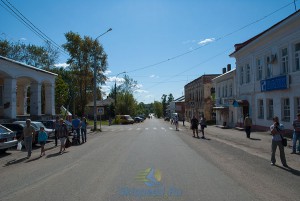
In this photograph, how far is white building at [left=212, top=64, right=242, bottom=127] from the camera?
40.1m

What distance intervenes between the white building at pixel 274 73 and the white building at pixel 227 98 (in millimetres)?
4893

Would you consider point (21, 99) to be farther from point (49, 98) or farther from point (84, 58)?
point (84, 58)

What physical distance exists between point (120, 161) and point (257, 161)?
5119 mm

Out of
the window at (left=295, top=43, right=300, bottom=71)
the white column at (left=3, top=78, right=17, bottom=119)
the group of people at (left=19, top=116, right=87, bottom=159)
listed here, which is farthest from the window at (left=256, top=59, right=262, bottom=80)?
the white column at (left=3, top=78, right=17, bottom=119)

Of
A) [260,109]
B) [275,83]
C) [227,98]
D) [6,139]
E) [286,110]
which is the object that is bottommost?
[6,139]

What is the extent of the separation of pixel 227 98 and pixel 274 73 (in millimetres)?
16293

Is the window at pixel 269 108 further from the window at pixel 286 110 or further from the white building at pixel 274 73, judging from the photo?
the window at pixel 286 110

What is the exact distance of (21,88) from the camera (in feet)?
119

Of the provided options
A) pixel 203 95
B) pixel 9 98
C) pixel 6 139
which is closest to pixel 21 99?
pixel 9 98

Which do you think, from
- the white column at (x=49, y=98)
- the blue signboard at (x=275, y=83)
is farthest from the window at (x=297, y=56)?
the white column at (x=49, y=98)

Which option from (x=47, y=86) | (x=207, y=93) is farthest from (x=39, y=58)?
(x=207, y=93)

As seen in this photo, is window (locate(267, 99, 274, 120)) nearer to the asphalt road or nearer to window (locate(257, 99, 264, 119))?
window (locate(257, 99, 264, 119))

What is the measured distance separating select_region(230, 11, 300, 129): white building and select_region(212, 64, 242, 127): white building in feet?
16.1

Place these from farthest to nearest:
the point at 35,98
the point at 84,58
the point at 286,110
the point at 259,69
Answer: the point at 84,58 → the point at 35,98 → the point at 259,69 → the point at 286,110
